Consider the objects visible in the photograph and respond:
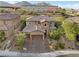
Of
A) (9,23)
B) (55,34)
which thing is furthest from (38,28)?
(9,23)

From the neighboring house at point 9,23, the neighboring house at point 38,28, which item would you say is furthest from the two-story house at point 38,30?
the neighboring house at point 9,23

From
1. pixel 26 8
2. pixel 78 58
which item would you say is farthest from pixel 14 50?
pixel 78 58

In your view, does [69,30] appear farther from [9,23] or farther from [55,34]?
[9,23]

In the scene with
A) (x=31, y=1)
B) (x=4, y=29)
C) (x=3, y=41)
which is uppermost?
(x=31, y=1)

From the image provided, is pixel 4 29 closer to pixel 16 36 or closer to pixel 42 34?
pixel 16 36

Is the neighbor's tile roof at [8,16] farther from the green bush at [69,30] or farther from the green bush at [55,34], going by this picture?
the green bush at [69,30]

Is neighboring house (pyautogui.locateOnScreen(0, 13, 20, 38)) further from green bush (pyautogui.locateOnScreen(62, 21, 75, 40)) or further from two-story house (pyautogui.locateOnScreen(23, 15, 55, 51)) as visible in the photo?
green bush (pyautogui.locateOnScreen(62, 21, 75, 40))
